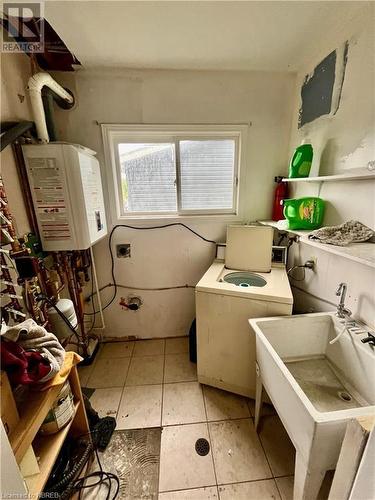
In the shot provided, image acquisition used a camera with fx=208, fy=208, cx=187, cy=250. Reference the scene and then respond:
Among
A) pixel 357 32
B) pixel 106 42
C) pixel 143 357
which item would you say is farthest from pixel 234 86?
pixel 143 357

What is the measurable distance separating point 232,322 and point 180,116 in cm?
164

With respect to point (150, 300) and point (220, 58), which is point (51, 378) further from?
point (220, 58)

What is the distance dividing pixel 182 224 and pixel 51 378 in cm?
140

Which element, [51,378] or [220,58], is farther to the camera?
[220,58]

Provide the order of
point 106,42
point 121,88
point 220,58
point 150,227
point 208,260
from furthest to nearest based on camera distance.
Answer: point 208,260 < point 150,227 < point 121,88 < point 220,58 < point 106,42

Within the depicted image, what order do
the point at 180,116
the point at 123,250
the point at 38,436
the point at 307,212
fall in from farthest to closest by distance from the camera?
1. the point at 123,250
2. the point at 180,116
3. the point at 307,212
4. the point at 38,436

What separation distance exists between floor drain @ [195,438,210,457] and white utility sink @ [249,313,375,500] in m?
0.34

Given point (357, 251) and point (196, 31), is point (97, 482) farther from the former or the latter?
point (196, 31)

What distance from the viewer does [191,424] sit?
4.52 ft

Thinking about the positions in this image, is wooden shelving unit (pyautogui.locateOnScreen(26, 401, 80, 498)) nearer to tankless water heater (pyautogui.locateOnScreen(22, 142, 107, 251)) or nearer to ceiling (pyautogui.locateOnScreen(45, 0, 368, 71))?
tankless water heater (pyautogui.locateOnScreen(22, 142, 107, 251))

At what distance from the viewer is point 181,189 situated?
6.24ft

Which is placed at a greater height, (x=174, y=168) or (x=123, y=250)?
(x=174, y=168)

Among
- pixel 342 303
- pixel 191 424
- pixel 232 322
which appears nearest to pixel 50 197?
pixel 232 322

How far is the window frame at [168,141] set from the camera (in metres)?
1.72
